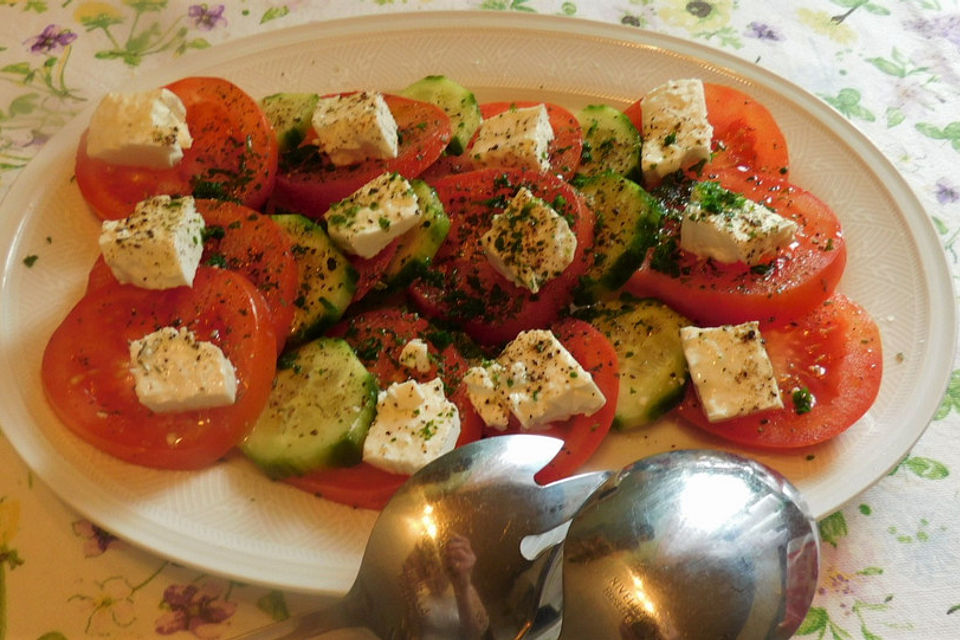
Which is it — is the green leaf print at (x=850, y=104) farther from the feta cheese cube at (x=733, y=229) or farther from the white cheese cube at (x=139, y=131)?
the white cheese cube at (x=139, y=131)

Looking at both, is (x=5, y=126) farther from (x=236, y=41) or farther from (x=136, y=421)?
(x=136, y=421)

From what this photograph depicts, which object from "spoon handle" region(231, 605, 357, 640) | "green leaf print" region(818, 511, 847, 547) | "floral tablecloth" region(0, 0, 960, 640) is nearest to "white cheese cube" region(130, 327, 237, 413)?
"floral tablecloth" region(0, 0, 960, 640)

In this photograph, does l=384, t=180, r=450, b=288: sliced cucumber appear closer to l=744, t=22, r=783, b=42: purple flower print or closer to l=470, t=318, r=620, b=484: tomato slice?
l=470, t=318, r=620, b=484: tomato slice

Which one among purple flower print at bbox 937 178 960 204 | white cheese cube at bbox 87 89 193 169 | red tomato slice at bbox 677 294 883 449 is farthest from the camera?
purple flower print at bbox 937 178 960 204

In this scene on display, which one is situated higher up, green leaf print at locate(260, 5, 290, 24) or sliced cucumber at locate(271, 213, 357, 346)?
green leaf print at locate(260, 5, 290, 24)

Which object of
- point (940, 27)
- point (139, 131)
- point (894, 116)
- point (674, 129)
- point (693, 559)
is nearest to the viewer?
point (693, 559)

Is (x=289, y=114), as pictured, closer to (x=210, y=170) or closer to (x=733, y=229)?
(x=210, y=170)

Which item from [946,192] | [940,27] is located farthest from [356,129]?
[940,27]

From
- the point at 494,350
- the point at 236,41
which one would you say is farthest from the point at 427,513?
the point at 236,41
